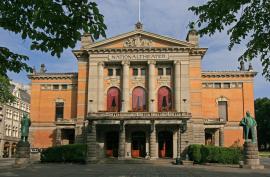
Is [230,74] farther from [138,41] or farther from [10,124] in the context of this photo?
[10,124]

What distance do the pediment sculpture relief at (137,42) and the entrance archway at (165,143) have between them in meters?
13.8

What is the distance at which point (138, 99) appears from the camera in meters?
56.0

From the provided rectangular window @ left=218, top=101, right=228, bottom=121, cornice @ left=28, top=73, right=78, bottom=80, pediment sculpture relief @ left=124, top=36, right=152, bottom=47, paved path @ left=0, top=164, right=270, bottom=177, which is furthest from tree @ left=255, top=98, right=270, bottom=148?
paved path @ left=0, top=164, right=270, bottom=177

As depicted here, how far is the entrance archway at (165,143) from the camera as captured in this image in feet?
175

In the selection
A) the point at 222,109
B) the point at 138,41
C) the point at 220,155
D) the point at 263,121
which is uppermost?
the point at 138,41

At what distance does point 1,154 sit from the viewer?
7356 cm

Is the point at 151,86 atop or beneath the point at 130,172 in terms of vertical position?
atop

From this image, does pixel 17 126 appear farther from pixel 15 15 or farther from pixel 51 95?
pixel 15 15

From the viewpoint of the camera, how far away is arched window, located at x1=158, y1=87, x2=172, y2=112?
55.3 m

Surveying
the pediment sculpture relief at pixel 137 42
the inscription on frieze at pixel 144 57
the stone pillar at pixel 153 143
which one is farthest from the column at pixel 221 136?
the pediment sculpture relief at pixel 137 42

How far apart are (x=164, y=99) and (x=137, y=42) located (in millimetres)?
9767

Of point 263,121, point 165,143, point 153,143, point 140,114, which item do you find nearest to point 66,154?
point 140,114

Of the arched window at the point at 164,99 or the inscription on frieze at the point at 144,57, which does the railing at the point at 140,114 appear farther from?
the inscription on frieze at the point at 144,57

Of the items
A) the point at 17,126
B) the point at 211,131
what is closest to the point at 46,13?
the point at 211,131
